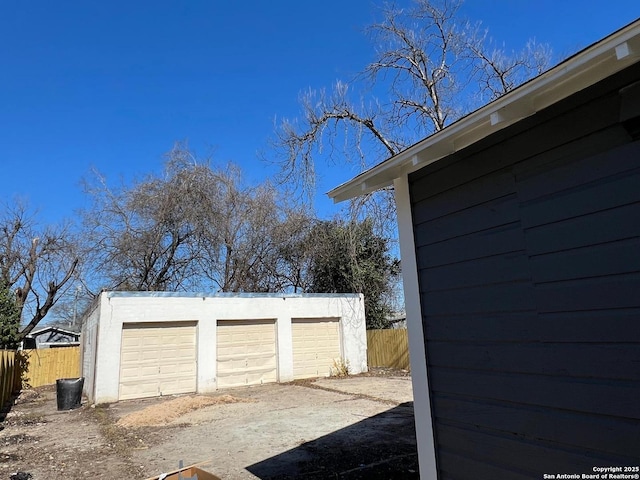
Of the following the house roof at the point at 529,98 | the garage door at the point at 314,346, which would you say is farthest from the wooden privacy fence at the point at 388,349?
the house roof at the point at 529,98

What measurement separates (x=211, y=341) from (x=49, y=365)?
9.98 m

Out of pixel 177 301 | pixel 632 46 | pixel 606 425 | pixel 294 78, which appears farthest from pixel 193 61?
pixel 606 425

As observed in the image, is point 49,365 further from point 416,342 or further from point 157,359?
point 416,342

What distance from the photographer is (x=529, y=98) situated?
6.84 ft

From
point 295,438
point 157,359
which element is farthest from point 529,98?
point 157,359

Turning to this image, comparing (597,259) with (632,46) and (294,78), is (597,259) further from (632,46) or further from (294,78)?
(294,78)

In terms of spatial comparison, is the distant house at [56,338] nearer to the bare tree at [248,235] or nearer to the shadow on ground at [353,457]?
the bare tree at [248,235]

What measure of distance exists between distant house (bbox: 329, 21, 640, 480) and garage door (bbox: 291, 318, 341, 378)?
11.4m

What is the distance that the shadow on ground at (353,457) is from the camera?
169 inches

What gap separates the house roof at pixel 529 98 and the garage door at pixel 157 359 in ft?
35.0

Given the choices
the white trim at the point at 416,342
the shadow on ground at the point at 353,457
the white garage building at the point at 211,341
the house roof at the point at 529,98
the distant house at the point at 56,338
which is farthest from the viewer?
the distant house at the point at 56,338

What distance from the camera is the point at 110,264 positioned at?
18.0 m

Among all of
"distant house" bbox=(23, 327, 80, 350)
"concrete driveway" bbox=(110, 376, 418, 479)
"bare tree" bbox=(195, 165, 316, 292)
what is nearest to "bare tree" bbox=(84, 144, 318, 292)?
"bare tree" bbox=(195, 165, 316, 292)

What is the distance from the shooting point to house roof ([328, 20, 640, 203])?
1.73 metres
